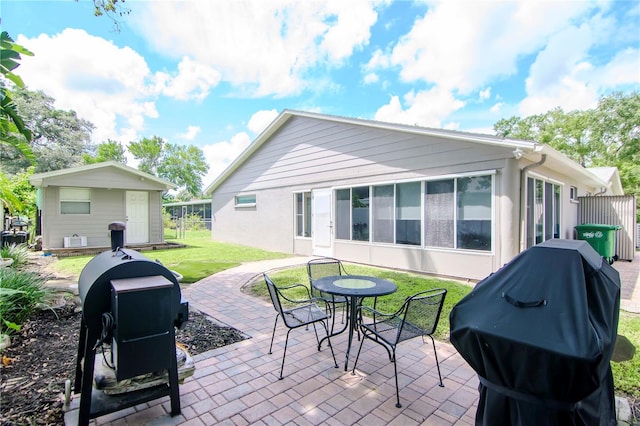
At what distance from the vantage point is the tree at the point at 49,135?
2528 centimetres

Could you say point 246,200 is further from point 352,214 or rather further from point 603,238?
point 603,238

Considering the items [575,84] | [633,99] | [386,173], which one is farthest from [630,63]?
[386,173]

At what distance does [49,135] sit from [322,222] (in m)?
30.3

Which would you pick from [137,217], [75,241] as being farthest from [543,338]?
[137,217]

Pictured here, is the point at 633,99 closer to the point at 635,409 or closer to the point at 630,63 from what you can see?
the point at 630,63

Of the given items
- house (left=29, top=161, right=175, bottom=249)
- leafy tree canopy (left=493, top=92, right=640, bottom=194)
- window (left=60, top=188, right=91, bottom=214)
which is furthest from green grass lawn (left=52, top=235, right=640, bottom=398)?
leafy tree canopy (left=493, top=92, right=640, bottom=194)

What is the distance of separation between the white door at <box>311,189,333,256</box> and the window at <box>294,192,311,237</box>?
46 cm

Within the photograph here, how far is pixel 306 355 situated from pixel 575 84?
33.3 m

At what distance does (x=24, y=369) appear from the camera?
310cm

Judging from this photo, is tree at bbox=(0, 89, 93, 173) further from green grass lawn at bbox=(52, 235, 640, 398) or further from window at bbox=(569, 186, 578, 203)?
window at bbox=(569, 186, 578, 203)

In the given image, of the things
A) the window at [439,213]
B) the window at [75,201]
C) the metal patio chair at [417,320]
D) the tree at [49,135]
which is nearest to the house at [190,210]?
the tree at [49,135]

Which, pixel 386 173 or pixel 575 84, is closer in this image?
pixel 386 173

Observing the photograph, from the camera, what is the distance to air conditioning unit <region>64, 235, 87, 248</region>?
1157 centimetres

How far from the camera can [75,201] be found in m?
12.0
